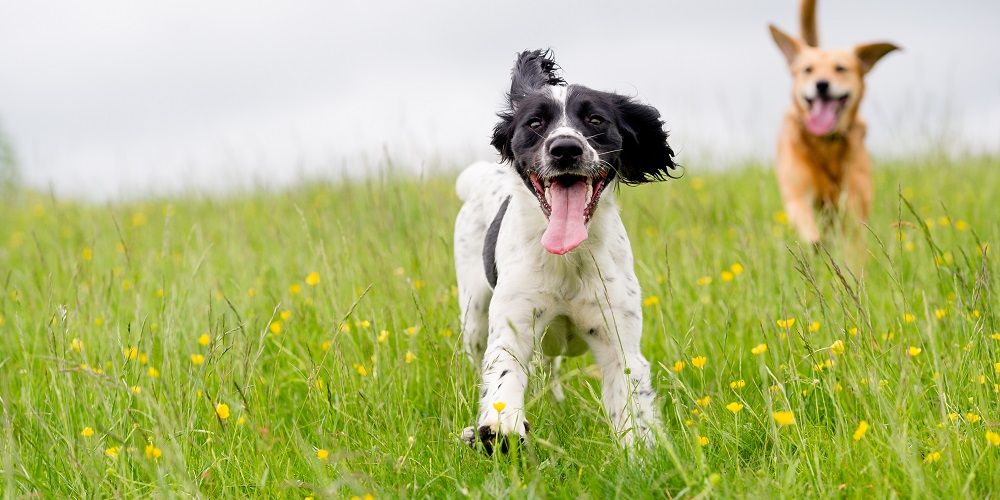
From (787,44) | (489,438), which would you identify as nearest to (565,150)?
(489,438)

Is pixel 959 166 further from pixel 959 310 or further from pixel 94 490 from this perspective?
pixel 94 490

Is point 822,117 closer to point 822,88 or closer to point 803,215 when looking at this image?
point 822,88

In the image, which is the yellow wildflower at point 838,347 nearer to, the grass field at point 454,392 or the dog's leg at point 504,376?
the grass field at point 454,392

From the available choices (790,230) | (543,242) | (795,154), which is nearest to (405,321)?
(543,242)

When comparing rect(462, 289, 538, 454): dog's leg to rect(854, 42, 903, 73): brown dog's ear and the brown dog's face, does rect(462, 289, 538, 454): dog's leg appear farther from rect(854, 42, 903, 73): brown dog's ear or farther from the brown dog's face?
rect(854, 42, 903, 73): brown dog's ear

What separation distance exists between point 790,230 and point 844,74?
1.36m

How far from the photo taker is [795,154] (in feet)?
21.2

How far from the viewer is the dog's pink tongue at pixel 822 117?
20.9ft

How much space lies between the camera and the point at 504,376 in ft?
9.59

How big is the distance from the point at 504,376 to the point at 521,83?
130 cm

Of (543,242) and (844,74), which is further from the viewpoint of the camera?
(844,74)

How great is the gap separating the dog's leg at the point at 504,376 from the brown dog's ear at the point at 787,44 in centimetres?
433

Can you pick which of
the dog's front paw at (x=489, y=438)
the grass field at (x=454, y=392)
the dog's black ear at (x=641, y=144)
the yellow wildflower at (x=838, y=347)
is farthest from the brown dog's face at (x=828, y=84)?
the dog's front paw at (x=489, y=438)

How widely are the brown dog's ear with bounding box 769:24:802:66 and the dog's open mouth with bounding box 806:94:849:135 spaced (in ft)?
1.43
